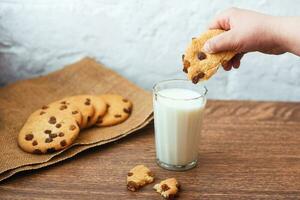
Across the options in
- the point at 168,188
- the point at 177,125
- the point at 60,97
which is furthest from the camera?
the point at 60,97

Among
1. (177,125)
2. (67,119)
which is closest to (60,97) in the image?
(67,119)

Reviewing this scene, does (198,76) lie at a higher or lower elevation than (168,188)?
higher

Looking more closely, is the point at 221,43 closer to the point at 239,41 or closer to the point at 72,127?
the point at 239,41

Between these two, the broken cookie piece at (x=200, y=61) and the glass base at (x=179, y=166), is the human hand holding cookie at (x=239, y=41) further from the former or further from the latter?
the glass base at (x=179, y=166)

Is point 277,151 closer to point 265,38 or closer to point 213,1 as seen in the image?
point 265,38

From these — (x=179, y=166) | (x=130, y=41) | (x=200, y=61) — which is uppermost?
(x=200, y=61)

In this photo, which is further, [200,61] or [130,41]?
[130,41]
